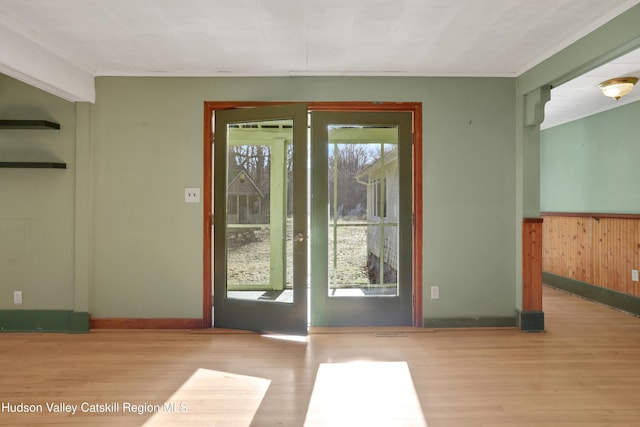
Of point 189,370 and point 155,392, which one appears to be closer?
point 155,392

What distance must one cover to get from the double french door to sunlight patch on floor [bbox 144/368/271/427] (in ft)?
3.20

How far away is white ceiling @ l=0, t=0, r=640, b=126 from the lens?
7.88 feet

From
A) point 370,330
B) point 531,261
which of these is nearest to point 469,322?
point 531,261

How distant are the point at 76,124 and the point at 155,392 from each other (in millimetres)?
2588

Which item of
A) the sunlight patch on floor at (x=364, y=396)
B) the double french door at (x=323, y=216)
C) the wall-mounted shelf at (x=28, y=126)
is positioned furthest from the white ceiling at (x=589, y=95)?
the wall-mounted shelf at (x=28, y=126)

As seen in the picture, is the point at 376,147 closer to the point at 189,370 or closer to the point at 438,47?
the point at 438,47

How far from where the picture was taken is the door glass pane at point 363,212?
3.62 m

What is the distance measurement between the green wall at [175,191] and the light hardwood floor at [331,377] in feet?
1.32

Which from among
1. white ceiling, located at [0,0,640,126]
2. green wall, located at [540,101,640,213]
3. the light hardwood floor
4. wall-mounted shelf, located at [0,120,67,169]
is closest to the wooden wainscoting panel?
the light hardwood floor

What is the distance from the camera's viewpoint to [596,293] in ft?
15.3

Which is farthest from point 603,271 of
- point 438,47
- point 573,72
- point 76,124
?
point 76,124

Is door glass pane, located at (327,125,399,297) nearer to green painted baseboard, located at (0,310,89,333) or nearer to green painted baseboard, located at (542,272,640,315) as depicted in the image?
green painted baseboard, located at (0,310,89,333)

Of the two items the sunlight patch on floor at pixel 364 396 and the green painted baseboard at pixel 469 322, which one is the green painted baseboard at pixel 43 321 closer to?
the sunlight patch on floor at pixel 364 396

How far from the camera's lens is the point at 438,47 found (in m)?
2.98
